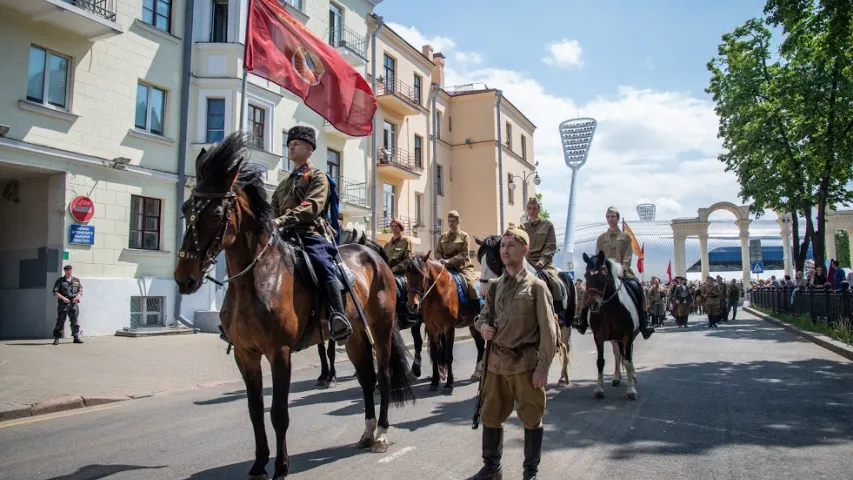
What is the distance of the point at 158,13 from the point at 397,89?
16162 mm

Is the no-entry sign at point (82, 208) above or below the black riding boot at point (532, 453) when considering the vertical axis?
above

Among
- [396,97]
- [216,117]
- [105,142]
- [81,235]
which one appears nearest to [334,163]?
[396,97]

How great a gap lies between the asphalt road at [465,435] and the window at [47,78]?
11207mm

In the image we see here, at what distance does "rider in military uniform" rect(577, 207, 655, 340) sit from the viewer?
9.44 metres

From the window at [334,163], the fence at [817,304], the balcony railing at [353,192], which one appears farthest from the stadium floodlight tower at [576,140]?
the window at [334,163]

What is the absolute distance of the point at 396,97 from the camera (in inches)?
1250

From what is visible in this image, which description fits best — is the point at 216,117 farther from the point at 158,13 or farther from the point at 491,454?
the point at 491,454

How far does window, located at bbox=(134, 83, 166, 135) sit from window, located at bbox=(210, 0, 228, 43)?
10.3ft

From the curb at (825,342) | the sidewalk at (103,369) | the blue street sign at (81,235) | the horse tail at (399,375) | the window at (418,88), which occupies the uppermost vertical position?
the window at (418,88)

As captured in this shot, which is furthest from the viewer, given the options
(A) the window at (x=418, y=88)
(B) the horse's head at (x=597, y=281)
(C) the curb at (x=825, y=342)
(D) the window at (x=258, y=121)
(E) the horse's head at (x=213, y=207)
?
(A) the window at (x=418, y=88)

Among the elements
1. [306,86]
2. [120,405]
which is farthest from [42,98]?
[120,405]

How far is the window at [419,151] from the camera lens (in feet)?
121

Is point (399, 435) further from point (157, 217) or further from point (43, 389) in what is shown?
point (157, 217)

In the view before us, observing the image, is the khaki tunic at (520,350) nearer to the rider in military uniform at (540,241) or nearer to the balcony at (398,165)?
the rider in military uniform at (540,241)
